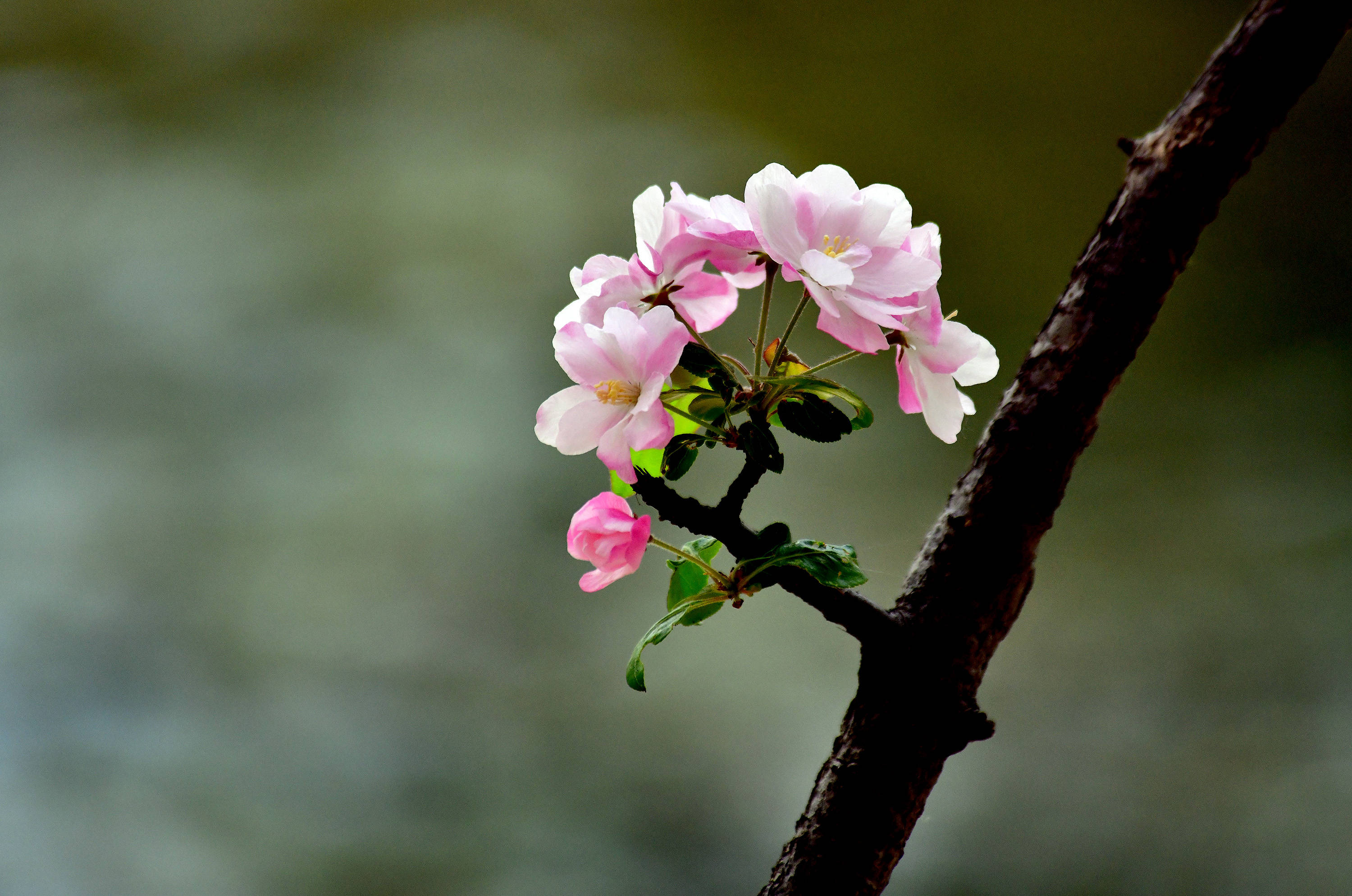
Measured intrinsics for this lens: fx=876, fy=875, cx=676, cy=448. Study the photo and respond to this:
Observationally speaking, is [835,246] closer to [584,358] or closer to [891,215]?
[891,215]

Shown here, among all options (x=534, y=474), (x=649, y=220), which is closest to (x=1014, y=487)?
(x=649, y=220)

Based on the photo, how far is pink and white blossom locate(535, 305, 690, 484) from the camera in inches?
21.1

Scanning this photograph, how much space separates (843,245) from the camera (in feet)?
1.87

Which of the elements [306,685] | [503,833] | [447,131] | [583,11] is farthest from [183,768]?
[583,11]

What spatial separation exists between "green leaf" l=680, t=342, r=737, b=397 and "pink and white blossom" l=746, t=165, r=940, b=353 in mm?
72

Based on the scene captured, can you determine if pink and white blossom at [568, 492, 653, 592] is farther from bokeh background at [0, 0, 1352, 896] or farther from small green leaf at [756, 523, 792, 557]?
bokeh background at [0, 0, 1352, 896]

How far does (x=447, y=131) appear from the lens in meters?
1.77

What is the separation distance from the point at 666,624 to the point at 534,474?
1116 mm

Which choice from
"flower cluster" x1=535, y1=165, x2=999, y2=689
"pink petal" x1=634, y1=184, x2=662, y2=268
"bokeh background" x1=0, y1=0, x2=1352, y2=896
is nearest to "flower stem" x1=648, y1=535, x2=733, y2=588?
"flower cluster" x1=535, y1=165, x2=999, y2=689

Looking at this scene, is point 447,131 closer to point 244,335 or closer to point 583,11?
point 583,11

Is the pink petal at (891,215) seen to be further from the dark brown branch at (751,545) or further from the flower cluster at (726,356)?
the dark brown branch at (751,545)

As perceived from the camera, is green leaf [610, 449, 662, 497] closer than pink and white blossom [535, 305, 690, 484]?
No

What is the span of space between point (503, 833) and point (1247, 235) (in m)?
1.82

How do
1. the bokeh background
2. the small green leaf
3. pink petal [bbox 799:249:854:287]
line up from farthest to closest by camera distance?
the bokeh background
the small green leaf
pink petal [bbox 799:249:854:287]
